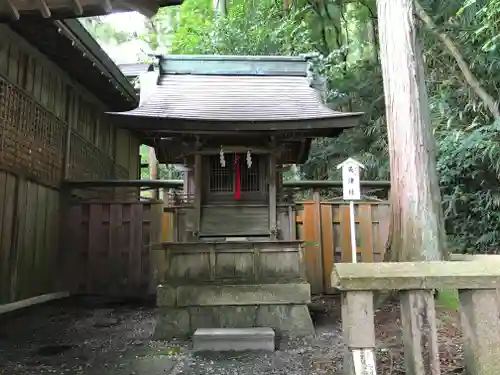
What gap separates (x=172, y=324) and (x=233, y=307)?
944mm

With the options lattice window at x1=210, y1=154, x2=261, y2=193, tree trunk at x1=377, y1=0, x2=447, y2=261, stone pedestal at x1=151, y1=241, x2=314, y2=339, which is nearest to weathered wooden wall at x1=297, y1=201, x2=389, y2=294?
lattice window at x1=210, y1=154, x2=261, y2=193

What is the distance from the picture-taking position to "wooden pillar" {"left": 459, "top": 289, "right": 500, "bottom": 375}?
2664mm

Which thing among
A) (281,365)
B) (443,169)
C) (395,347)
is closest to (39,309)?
(281,365)

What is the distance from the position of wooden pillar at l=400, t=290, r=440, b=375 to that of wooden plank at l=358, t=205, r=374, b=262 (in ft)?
23.6

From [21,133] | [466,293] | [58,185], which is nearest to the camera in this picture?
[466,293]

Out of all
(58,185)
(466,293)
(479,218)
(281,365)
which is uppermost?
(58,185)

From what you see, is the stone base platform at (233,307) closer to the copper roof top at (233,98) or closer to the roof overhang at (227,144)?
the roof overhang at (227,144)

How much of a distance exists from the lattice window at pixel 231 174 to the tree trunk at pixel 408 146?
7.42 ft

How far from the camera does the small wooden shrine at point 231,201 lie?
654 cm

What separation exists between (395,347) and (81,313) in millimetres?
5657

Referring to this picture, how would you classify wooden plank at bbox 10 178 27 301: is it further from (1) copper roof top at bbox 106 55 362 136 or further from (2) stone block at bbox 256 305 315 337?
(2) stone block at bbox 256 305 315 337

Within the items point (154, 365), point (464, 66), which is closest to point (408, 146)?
point (154, 365)

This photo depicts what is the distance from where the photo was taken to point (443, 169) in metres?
10.6

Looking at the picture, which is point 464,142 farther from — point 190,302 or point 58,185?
point 58,185
